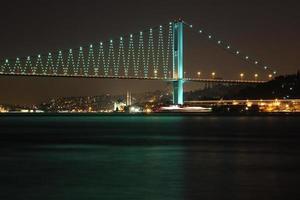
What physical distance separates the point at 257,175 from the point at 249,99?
94.3 m

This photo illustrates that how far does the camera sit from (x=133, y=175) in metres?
17.6

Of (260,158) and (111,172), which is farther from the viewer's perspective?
(260,158)

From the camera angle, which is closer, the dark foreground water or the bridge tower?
the dark foreground water

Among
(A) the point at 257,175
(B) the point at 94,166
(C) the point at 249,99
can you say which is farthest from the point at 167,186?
(C) the point at 249,99

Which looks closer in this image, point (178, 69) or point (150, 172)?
point (150, 172)

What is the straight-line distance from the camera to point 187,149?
87.9ft

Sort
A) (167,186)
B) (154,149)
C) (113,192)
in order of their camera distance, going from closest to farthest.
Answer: (113,192), (167,186), (154,149)

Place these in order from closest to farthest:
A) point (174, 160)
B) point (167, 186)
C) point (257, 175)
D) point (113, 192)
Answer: point (113, 192)
point (167, 186)
point (257, 175)
point (174, 160)

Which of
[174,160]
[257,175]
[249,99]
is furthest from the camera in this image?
[249,99]

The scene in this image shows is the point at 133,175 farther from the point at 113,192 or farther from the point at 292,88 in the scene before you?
the point at 292,88

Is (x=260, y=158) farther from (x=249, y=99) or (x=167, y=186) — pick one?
(x=249, y=99)

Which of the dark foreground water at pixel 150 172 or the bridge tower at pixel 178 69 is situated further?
the bridge tower at pixel 178 69

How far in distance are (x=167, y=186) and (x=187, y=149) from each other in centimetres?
1111

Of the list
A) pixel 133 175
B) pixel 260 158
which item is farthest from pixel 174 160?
pixel 133 175
